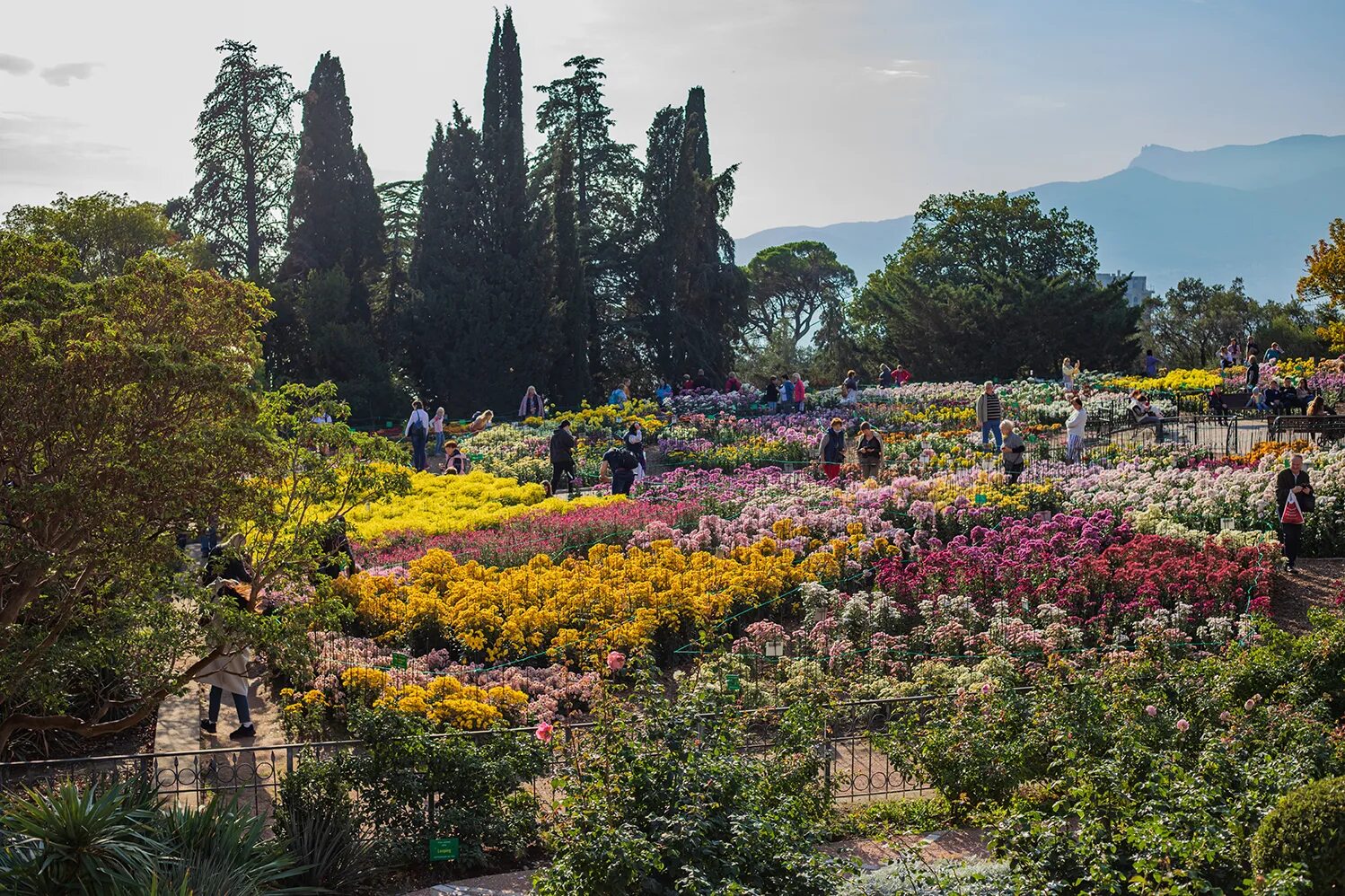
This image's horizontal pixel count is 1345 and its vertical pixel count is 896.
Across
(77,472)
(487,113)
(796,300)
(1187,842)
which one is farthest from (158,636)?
(796,300)

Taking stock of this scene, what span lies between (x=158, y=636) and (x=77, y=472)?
51.1 inches

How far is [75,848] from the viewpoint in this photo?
716 cm

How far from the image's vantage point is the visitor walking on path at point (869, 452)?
66.8ft

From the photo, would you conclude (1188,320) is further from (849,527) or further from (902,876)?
(902,876)

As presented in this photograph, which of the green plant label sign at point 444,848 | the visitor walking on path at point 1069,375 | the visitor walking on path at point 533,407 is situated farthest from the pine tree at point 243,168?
the green plant label sign at point 444,848

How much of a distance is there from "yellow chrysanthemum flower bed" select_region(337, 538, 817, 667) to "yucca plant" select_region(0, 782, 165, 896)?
4.94 meters

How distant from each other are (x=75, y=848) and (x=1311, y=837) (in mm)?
6698

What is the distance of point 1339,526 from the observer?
15.3 m

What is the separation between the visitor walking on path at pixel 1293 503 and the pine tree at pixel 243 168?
30.9 metres

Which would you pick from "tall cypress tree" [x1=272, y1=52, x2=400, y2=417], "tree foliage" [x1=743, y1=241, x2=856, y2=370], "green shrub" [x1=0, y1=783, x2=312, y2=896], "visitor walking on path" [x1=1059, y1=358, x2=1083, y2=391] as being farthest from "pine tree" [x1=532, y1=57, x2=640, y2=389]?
"green shrub" [x1=0, y1=783, x2=312, y2=896]

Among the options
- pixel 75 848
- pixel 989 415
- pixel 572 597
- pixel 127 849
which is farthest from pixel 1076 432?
pixel 75 848

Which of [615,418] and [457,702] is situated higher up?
[615,418]

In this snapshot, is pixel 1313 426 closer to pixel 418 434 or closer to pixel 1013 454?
pixel 1013 454

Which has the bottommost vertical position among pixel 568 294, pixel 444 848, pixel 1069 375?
pixel 444 848
